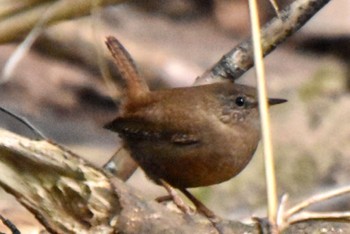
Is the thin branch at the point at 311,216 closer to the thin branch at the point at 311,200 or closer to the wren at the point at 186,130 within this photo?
the thin branch at the point at 311,200

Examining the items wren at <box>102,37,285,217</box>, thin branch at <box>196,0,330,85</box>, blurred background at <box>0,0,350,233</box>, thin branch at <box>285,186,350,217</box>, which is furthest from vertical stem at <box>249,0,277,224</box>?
blurred background at <box>0,0,350,233</box>

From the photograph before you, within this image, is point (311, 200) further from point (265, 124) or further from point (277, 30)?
point (277, 30)

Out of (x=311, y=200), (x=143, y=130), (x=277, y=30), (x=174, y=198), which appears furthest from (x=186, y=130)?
(x=311, y=200)

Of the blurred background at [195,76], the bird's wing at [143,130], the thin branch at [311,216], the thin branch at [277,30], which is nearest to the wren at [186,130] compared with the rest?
the bird's wing at [143,130]

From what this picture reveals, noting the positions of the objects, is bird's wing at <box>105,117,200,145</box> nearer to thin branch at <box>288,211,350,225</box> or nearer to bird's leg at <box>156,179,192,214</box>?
bird's leg at <box>156,179,192,214</box>

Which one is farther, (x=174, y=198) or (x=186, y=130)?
(x=186, y=130)
